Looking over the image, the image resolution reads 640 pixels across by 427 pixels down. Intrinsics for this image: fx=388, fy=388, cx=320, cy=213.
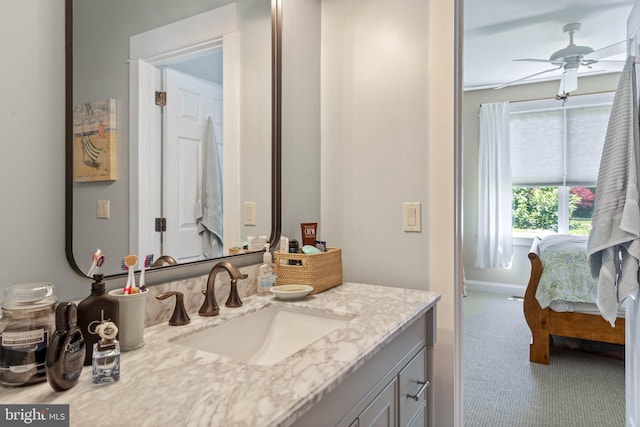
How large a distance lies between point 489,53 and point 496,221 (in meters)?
2.19

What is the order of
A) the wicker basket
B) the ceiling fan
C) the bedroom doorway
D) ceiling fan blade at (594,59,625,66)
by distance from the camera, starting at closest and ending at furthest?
the wicker basket < the bedroom doorway < the ceiling fan < ceiling fan blade at (594,59,625,66)

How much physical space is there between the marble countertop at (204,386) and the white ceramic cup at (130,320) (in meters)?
0.02

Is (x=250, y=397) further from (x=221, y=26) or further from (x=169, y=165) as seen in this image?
(x=221, y=26)

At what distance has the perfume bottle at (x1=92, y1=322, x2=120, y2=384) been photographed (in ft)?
2.35

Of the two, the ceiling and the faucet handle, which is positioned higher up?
the ceiling

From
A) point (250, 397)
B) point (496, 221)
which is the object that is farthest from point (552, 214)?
point (250, 397)

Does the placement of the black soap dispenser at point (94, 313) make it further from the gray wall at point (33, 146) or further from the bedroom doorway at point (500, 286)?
the bedroom doorway at point (500, 286)

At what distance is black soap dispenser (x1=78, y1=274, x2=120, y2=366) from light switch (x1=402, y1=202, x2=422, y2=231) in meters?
1.17

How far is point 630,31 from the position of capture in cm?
186

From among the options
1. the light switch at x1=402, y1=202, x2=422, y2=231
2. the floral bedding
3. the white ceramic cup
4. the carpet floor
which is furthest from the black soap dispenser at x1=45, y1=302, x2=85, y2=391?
the floral bedding

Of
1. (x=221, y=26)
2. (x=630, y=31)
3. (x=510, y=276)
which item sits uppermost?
(x=630, y=31)

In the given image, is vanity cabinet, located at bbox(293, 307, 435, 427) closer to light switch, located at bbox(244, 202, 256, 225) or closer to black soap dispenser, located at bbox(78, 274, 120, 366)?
black soap dispenser, located at bbox(78, 274, 120, 366)

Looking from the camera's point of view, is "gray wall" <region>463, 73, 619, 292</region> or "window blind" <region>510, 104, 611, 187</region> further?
"gray wall" <region>463, 73, 619, 292</region>

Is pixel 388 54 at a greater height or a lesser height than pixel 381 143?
greater
